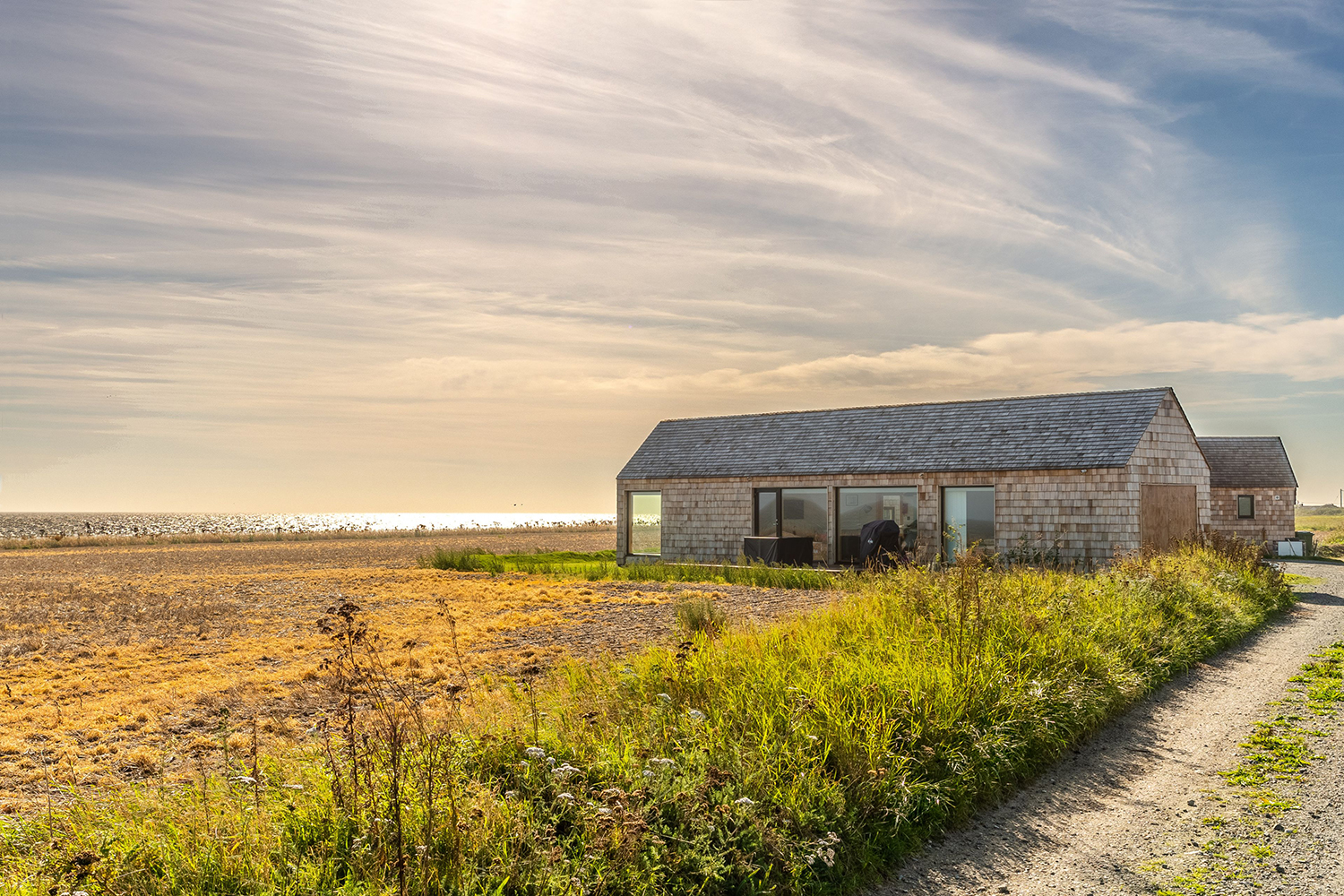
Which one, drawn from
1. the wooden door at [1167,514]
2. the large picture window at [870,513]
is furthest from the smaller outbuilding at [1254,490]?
the large picture window at [870,513]

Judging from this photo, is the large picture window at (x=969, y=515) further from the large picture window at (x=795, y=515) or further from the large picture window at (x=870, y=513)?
the large picture window at (x=795, y=515)

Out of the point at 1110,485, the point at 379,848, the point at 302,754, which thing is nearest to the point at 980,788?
the point at 379,848

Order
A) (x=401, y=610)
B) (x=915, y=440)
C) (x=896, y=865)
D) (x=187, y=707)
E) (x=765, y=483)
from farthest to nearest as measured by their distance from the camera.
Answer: (x=765, y=483) < (x=915, y=440) < (x=401, y=610) < (x=187, y=707) < (x=896, y=865)

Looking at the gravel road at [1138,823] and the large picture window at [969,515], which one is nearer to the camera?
the gravel road at [1138,823]

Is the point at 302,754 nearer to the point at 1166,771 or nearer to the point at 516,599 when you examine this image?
the point at 1166,771

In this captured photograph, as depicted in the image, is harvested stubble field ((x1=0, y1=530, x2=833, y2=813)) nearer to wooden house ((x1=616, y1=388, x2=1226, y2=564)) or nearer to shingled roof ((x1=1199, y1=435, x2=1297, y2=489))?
wooden house ((x1=616, y1=388, x2=1226, y2=564))

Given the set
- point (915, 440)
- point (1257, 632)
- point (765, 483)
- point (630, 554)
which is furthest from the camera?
point (630, 554)

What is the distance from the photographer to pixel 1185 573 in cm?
1441

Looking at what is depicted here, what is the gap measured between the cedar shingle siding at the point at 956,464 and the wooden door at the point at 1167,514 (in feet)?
0.44

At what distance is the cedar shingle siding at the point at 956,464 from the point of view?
20.5 metres

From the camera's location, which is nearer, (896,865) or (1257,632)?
(896,865)

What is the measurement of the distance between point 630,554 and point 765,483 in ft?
17.1

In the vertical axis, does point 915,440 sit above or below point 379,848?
above

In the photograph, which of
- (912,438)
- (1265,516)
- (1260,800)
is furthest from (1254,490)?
(1260,800)
